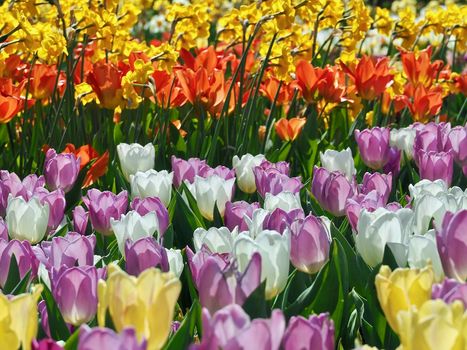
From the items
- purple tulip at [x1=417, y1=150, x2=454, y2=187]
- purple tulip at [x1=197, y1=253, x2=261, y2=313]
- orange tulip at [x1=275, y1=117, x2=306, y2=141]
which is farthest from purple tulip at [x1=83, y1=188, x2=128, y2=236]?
orange tulip at [x1=275, y1=117, x2=306, y2=141]

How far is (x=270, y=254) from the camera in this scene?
59.8 inches

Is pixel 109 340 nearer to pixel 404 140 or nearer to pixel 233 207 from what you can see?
pixel 233 207

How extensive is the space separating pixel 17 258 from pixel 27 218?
0.29 metres

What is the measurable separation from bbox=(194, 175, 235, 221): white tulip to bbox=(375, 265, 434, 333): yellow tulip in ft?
3.33

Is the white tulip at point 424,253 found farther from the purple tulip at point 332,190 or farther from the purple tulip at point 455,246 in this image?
the purple tulip at point 332,190

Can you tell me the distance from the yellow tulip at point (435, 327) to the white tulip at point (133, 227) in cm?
86

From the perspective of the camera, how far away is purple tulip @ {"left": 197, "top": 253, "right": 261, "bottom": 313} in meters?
1.38

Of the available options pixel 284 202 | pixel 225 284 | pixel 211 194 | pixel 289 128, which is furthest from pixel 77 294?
pixel 289 128

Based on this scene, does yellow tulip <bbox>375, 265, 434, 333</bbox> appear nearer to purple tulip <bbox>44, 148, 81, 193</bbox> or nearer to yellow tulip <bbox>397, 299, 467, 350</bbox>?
yellow tulip <bbox>397, 299, 467, 350</bbox>

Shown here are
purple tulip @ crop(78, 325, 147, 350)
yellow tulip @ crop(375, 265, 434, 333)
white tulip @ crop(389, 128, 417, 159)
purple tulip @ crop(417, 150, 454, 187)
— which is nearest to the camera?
purple tulip @ crop(78, 325, 147, 350)

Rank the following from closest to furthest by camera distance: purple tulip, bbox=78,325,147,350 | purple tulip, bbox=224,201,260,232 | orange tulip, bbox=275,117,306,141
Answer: purple tulip, bbox=78,325,147,350
purple tulip, bbox=224,201,260,232
orange tulip, bbox=275,117,306,141

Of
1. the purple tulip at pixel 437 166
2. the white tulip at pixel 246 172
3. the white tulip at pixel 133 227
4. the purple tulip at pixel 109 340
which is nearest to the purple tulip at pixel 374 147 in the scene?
the purple tulip at pixel 437 166

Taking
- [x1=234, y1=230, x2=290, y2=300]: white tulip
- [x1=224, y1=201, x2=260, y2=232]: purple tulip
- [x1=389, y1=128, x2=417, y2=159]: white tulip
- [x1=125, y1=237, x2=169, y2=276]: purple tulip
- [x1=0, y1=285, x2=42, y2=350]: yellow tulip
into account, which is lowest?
[x1=389, y1=128, x2=417, y2=159]: white tulip

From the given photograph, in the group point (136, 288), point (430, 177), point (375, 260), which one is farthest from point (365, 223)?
point (430, 177)
